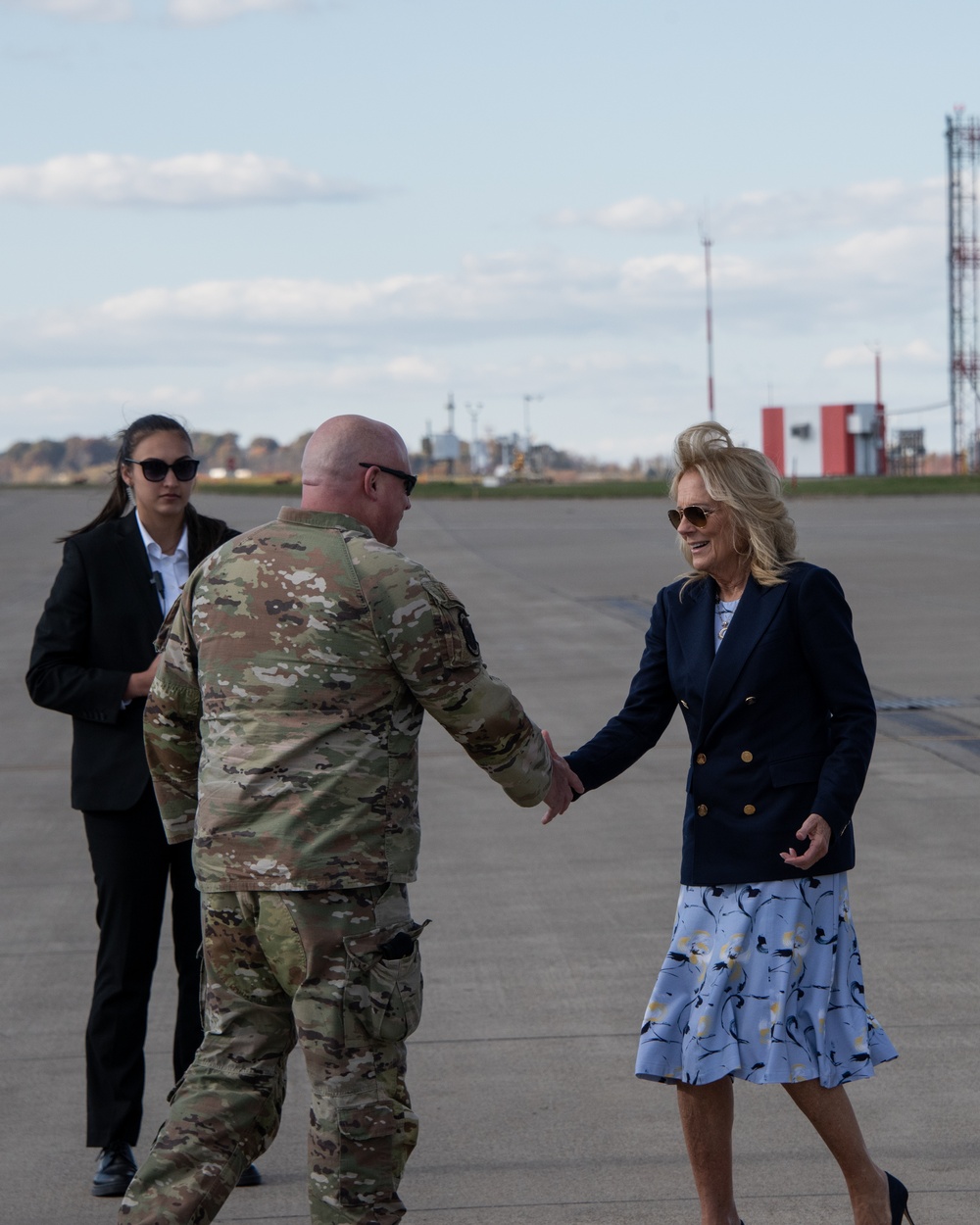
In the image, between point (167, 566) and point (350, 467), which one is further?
point (167, 566)

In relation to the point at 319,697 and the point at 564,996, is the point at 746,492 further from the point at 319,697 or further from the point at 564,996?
the point at 564,996

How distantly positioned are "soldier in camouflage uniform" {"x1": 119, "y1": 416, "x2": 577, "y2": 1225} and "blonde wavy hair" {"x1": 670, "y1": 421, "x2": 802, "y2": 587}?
80cm

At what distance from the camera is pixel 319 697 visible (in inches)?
120

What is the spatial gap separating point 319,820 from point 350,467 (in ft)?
2.36

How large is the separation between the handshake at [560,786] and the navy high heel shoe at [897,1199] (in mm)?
1119

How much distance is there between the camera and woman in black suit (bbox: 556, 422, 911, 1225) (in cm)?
339

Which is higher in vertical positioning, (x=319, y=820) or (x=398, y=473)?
(x=398, y=473)

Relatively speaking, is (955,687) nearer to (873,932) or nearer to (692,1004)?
(873,932)

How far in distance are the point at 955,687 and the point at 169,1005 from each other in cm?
832

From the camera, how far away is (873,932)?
20.2ft

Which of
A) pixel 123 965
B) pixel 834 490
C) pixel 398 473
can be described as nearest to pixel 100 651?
pixel 123 965

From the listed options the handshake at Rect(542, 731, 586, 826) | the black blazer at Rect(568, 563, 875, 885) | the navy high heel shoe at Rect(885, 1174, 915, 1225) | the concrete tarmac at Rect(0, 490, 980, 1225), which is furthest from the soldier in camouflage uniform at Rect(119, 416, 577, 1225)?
the navy high heel shoe at Rect(885, 1174, 915, 1225)

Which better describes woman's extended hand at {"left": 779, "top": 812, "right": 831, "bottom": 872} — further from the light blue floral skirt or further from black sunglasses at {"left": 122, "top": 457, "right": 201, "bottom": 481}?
black sunglasses at {"left": 122, "top": 457, "right": 201, "bottom": 481}

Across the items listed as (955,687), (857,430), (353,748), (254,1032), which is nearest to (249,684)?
(353,748)
